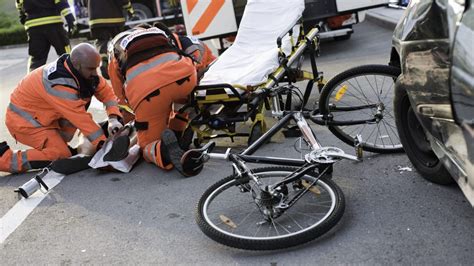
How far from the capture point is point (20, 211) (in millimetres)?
4438

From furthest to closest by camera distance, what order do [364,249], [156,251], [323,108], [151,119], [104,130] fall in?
1. [104,130]
2. [151,119]
3. [323,108]
4. [156,251]
5. [364,249]

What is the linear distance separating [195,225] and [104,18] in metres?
5.76

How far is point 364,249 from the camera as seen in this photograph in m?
3.13

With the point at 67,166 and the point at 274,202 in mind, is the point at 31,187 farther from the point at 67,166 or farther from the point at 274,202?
the point at 274,202

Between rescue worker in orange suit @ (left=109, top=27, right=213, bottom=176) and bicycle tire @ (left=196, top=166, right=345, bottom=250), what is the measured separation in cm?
90

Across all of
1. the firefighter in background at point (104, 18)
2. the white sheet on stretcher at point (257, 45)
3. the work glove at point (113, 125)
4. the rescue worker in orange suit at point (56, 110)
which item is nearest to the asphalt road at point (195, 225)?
the rescue worker in orange suit at point (56, 110)

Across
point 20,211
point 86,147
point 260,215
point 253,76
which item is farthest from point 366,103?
point 20,211

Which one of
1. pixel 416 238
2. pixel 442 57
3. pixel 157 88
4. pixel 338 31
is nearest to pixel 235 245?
pixel 416 238

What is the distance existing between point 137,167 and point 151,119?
492 millimetres

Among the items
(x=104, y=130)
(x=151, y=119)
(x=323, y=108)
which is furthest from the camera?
(x=104, y=130)

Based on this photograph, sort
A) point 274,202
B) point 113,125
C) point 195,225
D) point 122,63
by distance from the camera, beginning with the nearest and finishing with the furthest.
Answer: point 274,202, point 195,225, point 122,63, point 113,125

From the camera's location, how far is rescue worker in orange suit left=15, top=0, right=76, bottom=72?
26.6ft

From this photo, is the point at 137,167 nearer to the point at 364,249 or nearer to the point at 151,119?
the point at 151,119

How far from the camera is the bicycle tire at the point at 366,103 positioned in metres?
4.38
